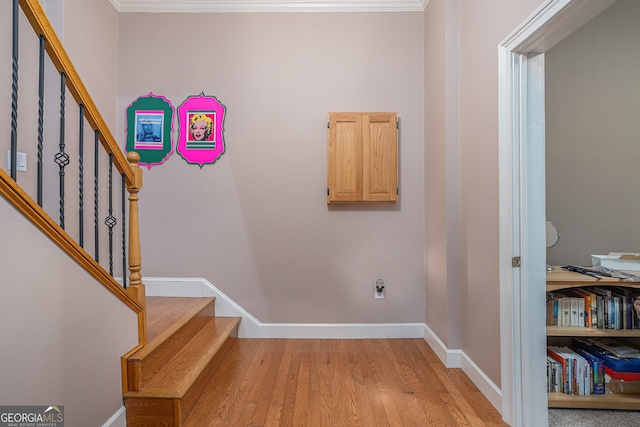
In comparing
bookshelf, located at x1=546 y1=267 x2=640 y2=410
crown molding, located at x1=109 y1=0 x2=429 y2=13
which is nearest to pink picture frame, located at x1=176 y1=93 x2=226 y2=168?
crown molding, located at x1=109 y1=0 x2=429 y2=13

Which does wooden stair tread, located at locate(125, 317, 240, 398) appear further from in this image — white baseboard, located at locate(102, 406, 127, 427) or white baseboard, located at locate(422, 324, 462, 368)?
white baseboard, located at locate(422, 324, 462, 368)

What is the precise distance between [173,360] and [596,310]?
2661 mm

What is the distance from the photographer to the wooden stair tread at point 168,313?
7.59 ft

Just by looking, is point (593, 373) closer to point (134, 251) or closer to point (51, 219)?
point (134, 251)

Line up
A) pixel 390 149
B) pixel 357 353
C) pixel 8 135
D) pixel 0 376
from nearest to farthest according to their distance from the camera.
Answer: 1. pixel 0 376
2. pixel 8 135
3. pixel 357 353
4. pixel 390 149

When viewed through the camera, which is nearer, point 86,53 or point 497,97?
point 497,97

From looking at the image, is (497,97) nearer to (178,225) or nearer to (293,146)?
(293,146)

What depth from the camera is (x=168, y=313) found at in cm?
271

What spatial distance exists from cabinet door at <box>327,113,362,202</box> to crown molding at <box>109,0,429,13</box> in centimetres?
102

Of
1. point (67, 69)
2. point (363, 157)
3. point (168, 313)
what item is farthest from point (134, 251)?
point (363, 157)

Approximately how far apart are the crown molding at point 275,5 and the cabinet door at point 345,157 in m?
1.02

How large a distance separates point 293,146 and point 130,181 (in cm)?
158

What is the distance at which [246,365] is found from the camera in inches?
105

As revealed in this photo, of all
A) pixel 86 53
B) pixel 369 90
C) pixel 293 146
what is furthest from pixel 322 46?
pixel 86 53
